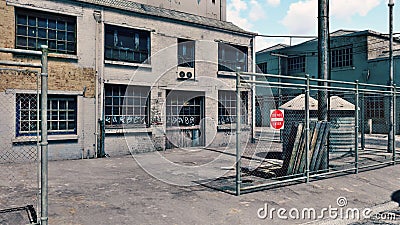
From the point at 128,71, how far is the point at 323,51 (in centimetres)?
858

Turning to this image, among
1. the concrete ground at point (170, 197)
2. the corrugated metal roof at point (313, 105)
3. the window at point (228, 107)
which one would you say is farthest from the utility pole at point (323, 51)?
the window at point (228, 107)

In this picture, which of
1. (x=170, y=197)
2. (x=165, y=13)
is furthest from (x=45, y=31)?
(x=170, y=197)

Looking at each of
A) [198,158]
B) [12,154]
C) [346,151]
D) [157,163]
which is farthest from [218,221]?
[346,151]

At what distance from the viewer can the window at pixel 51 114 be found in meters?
12.2

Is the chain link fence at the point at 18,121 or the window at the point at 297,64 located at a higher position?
the window at the point at 297,64

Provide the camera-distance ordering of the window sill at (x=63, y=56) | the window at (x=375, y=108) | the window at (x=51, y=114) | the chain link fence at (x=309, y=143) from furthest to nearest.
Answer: the window at (x=375, y=108) < the window sill at (x=63, y=56) < the window at (x=51, y=114) < the chain link fence at (x=309, y=143)

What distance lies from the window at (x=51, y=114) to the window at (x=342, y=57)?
2603 cm

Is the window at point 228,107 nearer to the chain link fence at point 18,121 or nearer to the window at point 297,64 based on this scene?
the chain link fence at point 18,121

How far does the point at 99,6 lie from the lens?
1391 cm

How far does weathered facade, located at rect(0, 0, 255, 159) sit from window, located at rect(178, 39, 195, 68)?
53 millimetres

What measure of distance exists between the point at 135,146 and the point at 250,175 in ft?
→ 22.3

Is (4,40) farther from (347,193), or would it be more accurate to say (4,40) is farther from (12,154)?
(347,193)

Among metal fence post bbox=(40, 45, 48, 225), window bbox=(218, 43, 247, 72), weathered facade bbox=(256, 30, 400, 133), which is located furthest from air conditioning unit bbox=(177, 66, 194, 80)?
weathered facade bbox=(256, 30, 400, 133)

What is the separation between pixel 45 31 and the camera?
513 inches
